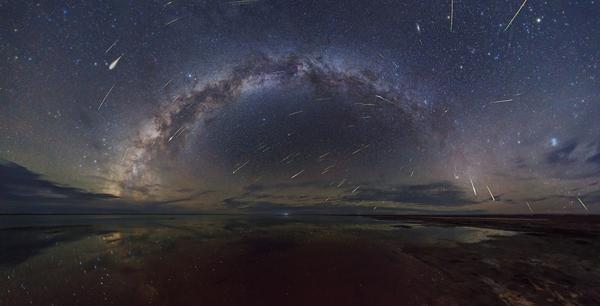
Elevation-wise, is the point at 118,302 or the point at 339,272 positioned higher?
the point at 339,272

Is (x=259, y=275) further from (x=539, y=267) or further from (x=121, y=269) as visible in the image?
(x=539, y=267)

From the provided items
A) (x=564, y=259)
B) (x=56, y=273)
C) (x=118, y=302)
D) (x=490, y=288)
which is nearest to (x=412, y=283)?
(x=490, y=288)

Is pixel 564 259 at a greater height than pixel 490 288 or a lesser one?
greater

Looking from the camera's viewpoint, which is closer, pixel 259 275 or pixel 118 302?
pixel 118 302

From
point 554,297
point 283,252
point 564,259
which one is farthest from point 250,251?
point 564,259

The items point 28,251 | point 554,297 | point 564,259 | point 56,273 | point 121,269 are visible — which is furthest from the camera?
point 28,251

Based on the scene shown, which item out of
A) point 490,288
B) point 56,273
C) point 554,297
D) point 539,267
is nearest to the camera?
point 554,297

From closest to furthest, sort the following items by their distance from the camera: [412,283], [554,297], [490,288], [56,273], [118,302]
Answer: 1. [118,302]
2. [554,297]
3. [490,288]
4. [412,283]
5. [56,273]

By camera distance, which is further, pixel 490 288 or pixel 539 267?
pixel 539 267

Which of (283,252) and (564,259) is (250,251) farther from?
(564,259)
